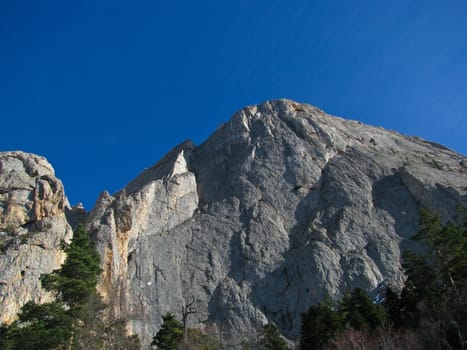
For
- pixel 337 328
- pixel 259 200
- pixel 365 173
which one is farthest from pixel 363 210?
pixel 337 328

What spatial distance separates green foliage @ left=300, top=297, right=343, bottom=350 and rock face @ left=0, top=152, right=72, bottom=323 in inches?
870

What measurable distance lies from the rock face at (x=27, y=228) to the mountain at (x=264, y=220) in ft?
1.33

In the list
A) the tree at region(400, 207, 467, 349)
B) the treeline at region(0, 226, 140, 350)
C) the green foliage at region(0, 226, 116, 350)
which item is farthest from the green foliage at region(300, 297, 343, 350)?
the green foliage at region(0, 226, 116, 350)

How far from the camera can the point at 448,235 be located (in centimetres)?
3291

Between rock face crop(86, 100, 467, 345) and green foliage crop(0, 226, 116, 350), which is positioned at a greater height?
rock face crop(86, 100, 467, 345)

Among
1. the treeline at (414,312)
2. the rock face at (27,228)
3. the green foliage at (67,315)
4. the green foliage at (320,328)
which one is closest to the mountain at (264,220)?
the rock face at (27,228)

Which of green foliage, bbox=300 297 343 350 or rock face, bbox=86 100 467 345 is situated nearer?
green foliage, bbox=300 297 343 350

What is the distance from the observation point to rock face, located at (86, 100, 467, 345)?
4984 cm

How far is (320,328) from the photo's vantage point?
3412 cm

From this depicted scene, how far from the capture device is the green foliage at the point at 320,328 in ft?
110

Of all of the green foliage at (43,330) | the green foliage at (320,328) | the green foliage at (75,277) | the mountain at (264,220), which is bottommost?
the green foliage at (320,328)

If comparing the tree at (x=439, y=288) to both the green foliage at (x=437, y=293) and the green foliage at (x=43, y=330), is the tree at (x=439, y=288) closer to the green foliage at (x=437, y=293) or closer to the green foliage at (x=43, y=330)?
the green foliage at (x=437, y=293)

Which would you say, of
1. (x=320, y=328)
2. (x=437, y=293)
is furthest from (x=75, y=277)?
(x=437, y=293)

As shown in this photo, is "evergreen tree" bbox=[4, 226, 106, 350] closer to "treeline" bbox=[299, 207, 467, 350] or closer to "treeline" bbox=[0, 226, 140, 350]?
"treeline" bbox=[0, 226, 140, 350]
